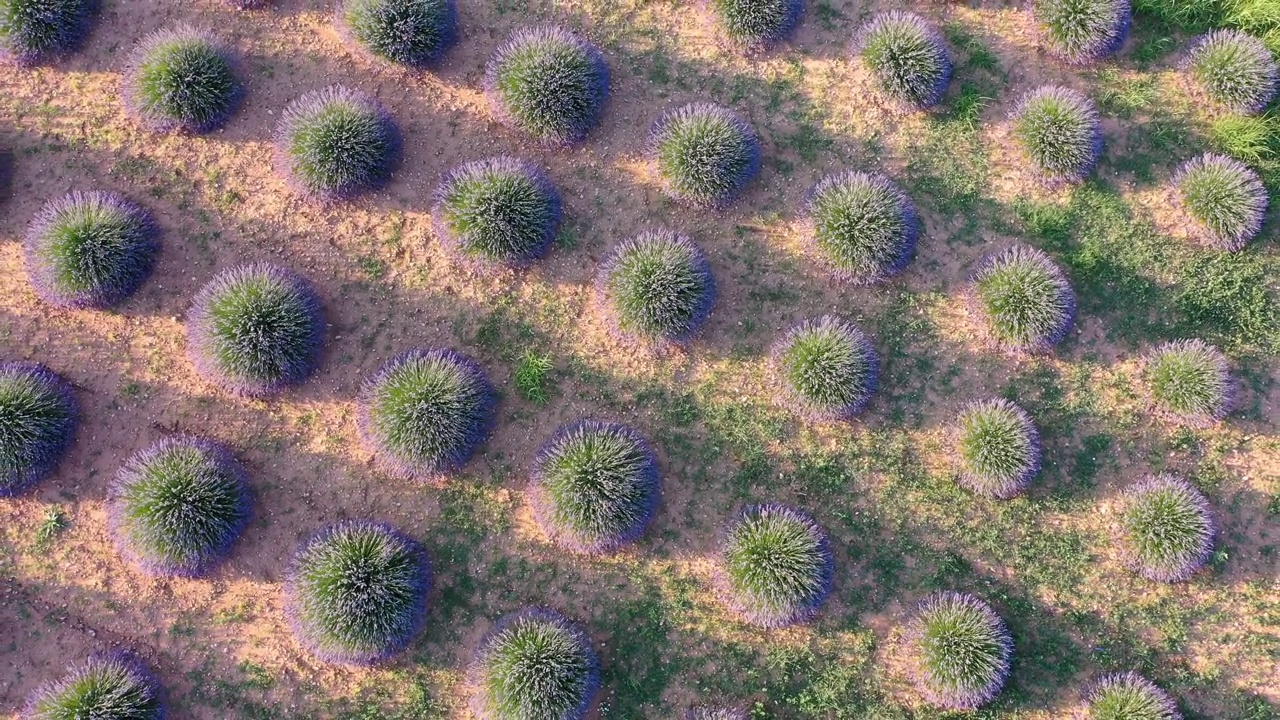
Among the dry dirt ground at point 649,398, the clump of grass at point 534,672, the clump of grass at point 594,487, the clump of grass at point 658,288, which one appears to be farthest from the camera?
the clump of grass at point 658,288

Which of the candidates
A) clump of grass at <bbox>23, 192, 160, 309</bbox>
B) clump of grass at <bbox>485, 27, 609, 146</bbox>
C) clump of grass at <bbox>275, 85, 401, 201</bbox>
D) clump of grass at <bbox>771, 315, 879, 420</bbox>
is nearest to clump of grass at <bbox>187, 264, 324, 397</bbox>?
clump of grass at <bbox>23, 192, 160, 309</bbox>

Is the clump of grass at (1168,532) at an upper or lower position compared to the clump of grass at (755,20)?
lower

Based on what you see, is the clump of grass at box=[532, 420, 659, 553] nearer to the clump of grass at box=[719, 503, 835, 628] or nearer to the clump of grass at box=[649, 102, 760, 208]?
the clump of grass at box=[719, 503, 835, 628]

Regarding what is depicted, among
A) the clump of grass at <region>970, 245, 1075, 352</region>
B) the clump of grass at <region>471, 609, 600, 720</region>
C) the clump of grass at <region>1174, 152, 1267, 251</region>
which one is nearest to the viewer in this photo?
the clump of grass at <region>471, 609, 600, 720</region>

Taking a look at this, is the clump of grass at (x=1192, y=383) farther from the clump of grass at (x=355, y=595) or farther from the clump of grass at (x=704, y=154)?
the clump of grass at (x=355, y=595)

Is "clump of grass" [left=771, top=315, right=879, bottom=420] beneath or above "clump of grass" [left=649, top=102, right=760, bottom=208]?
beneath

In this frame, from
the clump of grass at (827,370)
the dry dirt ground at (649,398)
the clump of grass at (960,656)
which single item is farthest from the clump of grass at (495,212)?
the clump of grass at (960,656)

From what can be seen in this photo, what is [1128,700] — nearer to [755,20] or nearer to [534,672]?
[534,672]
